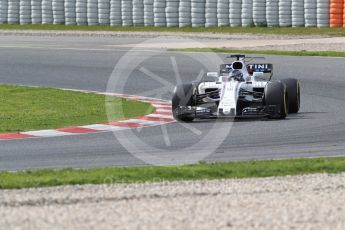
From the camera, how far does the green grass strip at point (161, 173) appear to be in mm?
10570

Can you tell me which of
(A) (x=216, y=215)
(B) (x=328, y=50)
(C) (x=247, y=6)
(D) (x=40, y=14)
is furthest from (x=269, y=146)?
(D) (x=40, y=14)

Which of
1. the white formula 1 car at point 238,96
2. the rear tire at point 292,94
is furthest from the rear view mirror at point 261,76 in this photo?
the rear tire at point 292,94

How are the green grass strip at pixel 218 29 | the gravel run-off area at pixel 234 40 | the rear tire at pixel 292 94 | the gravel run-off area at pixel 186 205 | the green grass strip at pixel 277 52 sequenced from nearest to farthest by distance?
the gravel run-off area at pixel 186 205 → the rear tire at pixel 292 94 → the green grass strip at pixel 277 52 → the gravel run-off area at pixel 234 40 → the green grass strip at pixel 218 29

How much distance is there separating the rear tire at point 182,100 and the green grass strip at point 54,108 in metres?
0.91

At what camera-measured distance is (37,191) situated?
32.7ft

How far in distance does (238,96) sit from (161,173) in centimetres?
570

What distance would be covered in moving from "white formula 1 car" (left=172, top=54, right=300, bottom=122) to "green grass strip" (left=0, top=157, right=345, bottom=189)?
4504 millimetres

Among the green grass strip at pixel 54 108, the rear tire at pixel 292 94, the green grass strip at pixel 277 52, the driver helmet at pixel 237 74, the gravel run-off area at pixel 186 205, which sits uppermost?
the gravel run-off area at pixel 186 205

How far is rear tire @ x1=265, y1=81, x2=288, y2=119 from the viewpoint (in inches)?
646

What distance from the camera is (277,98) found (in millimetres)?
16391

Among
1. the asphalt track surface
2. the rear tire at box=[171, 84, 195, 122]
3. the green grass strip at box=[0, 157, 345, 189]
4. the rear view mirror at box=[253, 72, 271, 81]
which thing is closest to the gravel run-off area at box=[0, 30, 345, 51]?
the asphalt track surface

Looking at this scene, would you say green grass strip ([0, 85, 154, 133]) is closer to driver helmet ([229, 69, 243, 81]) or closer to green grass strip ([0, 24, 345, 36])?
driver helmet ([229, 69, 243, 81])

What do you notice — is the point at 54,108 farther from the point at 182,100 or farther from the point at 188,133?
the point at 188,133

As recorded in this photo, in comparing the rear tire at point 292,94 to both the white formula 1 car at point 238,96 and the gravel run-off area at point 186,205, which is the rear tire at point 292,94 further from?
the gravel run-off area at point 186,205
